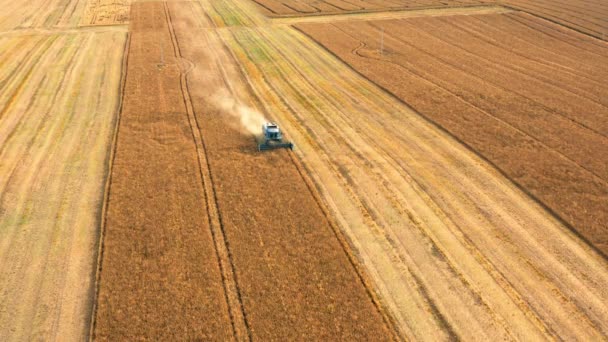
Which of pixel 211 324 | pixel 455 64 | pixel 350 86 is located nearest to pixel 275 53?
pixel 350 86

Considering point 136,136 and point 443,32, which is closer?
point 136,136

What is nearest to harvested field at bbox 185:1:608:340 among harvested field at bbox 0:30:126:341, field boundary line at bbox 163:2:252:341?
field boundary line at bbox 163:2:252:341

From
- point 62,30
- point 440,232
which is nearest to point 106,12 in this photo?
point 62,30

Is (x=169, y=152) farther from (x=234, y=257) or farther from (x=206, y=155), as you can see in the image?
(x=234, y=257)

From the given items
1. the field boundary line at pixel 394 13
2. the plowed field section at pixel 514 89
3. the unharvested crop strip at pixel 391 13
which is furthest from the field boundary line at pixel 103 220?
the field boundary line at pixel 394 13

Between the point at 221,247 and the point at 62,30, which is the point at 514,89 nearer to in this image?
the point at 221,247

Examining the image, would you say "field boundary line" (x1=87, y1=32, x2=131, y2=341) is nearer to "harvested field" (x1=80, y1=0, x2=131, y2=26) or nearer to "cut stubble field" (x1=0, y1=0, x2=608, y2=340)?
"cut stubble field" (x1=0, y1=0, x2=608, y2=340)

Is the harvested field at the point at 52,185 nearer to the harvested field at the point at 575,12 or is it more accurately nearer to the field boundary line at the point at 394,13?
the field boundary line at the point at 394,13
